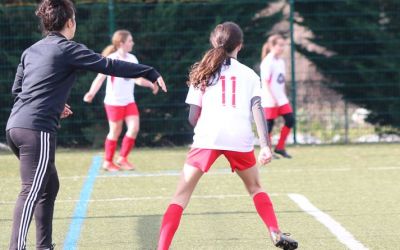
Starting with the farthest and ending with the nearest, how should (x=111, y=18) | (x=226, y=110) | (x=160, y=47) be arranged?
(x=160, y=47)
(x=111, y=18)
(x=226, y=110)

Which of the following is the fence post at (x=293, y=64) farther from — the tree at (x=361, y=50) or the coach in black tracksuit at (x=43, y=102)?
the coach in black tracksuit at (x=43, y=102)

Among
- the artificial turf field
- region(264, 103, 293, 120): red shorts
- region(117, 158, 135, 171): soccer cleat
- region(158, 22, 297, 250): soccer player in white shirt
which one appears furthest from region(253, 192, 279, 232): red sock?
region(264, 103, 293, 120): red shorts

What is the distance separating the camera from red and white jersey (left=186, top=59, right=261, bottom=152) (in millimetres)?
6617

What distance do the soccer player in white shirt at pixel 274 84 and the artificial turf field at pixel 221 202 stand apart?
676 millimetres

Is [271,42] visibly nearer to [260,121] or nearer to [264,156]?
[260,121]

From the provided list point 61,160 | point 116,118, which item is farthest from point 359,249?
point 61,160

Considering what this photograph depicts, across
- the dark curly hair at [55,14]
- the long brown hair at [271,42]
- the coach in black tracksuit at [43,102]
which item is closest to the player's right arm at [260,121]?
the coach in black tracksuit at [43,102]

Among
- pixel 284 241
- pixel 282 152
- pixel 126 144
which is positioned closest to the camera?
pixel 284 241

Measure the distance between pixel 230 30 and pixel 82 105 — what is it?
10129 millimetres

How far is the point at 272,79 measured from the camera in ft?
47.7

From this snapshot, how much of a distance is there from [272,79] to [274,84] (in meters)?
0.08

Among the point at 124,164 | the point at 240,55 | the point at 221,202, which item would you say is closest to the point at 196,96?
the point at 221,202

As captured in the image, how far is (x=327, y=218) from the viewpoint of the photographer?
8.62 m

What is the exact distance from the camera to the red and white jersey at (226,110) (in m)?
6.62
